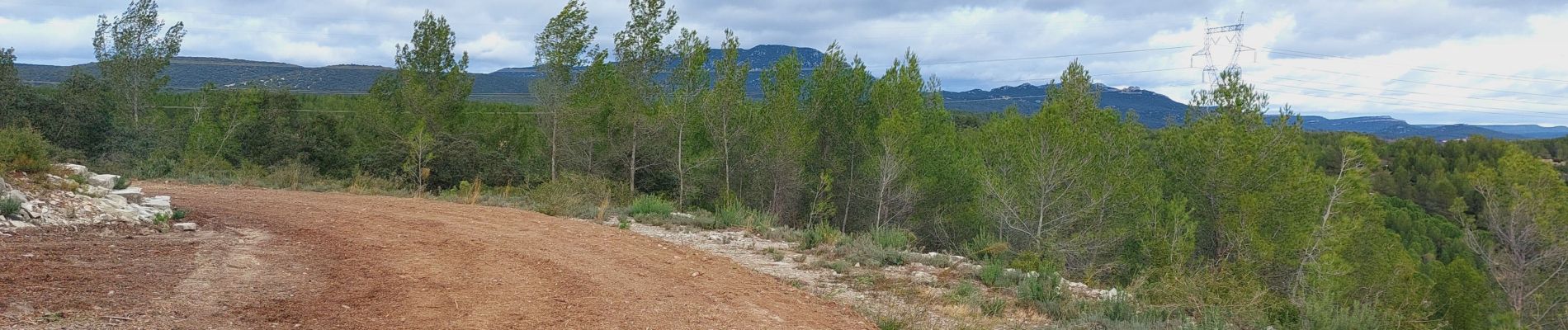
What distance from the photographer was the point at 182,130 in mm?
34062

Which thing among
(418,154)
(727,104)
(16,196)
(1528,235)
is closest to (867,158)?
(727,104)

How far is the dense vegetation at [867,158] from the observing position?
2253cm

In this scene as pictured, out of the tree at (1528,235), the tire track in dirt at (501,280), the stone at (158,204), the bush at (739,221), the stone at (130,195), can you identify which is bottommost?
the tree at (1528,235)

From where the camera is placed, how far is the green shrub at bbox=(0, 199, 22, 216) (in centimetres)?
832

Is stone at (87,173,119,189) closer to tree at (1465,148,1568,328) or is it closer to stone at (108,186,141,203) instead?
stone at (108,186,141,203)

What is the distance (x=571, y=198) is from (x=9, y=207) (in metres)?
7.75

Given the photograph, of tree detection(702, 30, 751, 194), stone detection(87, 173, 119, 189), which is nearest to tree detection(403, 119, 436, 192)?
tree detection(702, 30, 751, 194)

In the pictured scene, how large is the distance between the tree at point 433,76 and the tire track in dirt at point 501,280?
878 inches

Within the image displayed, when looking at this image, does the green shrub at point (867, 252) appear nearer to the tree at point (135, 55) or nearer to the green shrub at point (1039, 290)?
the green shrub at point (1039, 290)

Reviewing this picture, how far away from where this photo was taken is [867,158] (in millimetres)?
30203

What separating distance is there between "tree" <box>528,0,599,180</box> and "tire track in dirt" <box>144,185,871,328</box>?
1858cm

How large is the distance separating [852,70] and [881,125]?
5093mm

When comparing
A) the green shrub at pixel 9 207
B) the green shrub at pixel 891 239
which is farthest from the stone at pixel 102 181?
the green shrub at pixel 891 239

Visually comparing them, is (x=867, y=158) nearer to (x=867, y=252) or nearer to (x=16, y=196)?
(x=867, y=252)
